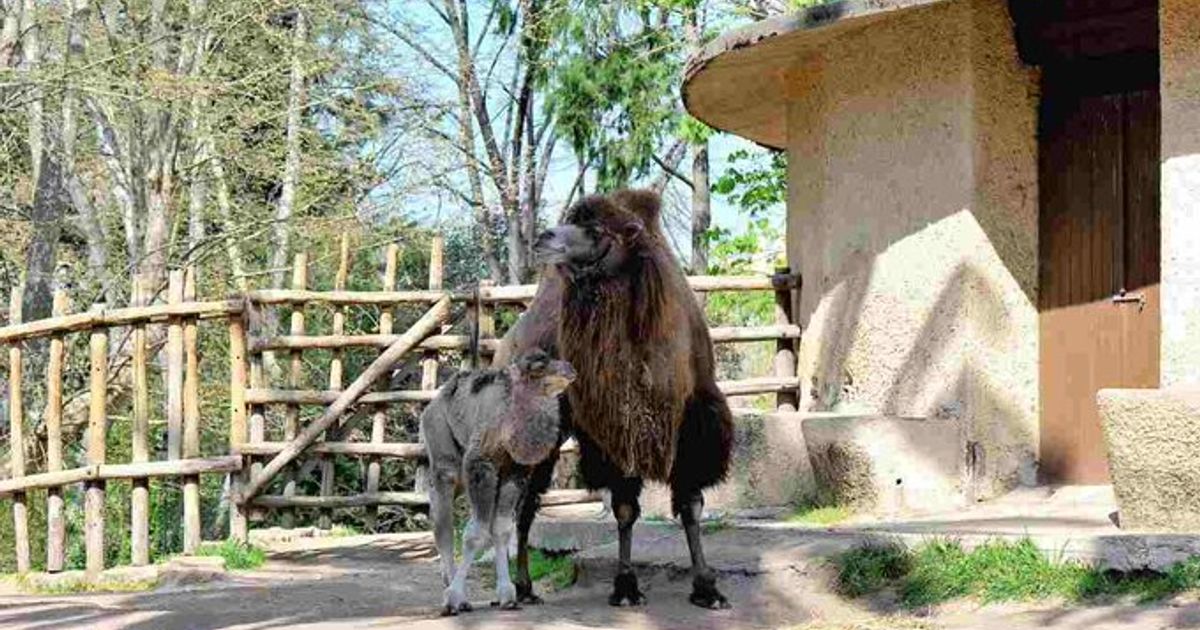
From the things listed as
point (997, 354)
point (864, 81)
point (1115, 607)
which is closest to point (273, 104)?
point (864, 81)

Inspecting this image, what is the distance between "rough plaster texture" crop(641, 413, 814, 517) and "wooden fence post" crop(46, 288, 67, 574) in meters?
4.83

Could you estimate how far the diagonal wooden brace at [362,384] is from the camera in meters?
12.8

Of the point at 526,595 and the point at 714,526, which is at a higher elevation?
the point at 714,526

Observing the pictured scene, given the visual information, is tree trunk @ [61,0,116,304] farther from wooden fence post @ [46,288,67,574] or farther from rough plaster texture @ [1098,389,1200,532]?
rough plaster texture @ [1098,389,1200,532]

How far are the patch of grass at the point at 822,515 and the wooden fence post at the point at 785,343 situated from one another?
8.96ft

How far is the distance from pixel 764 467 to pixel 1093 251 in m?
2.37

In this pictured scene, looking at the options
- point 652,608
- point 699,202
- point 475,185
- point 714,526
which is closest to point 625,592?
point 652,608

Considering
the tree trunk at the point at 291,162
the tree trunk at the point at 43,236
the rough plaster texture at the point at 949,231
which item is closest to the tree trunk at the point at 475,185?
the tree trunk at the point at 291,162

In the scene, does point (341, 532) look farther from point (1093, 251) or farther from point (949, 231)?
point (1093, 251)

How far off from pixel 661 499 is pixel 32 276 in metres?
8.60

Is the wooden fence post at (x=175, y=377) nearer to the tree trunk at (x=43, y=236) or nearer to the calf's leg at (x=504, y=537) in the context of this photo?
the tree trunk at (x=43, y=236)

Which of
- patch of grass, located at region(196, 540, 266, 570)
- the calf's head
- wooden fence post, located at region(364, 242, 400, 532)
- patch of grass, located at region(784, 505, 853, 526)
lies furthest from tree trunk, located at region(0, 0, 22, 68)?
the calf's head

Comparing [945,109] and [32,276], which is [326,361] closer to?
[32,276]

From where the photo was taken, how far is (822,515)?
9430 mm
